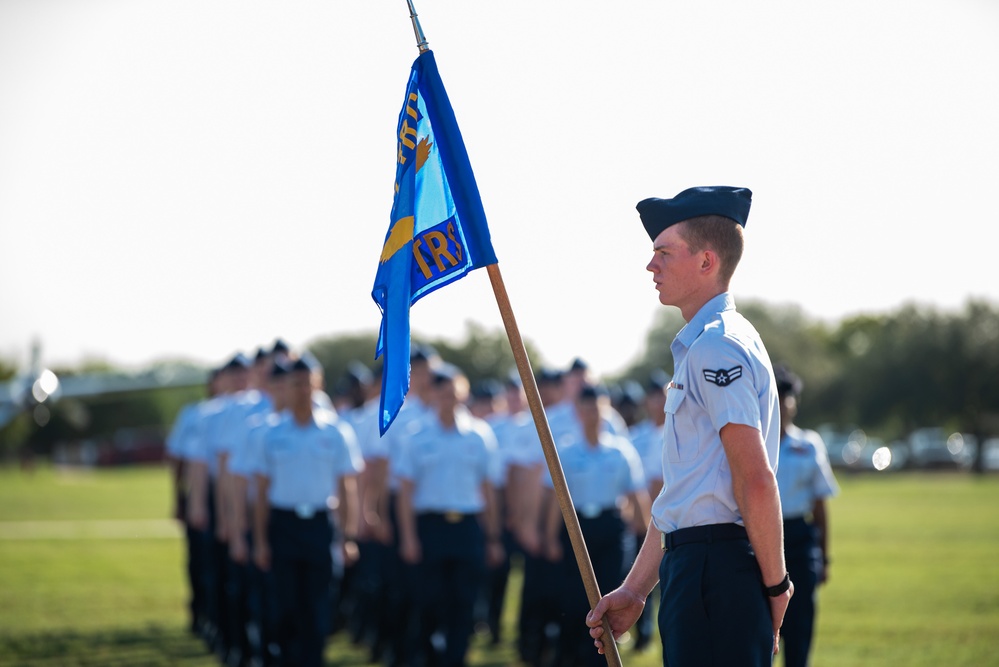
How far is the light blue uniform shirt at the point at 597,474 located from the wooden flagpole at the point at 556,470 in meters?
5.19

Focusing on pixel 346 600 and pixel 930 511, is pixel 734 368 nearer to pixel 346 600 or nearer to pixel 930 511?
pixel 346 600

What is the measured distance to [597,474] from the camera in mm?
9406

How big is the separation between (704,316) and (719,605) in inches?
34.9

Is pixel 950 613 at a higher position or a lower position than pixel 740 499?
lower

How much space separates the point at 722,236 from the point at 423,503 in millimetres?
5916

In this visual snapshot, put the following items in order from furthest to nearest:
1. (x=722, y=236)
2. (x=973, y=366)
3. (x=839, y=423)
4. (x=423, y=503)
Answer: (x=839, y=423) < (x=973, y=366) < (x=423, y=503) < (x=722, y=236)

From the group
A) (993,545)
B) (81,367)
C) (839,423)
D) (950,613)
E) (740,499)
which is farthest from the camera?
(81,367)

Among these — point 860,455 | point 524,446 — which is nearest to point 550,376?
point 524,446

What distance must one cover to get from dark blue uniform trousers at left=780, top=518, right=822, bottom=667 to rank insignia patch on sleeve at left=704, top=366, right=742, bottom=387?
3992 mm

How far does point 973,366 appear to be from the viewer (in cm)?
6250

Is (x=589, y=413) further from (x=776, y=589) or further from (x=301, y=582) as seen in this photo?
(x=776, y=589)

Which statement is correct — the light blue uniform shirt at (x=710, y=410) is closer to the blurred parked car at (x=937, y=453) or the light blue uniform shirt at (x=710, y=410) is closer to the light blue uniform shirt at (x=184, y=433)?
the light blue uniform shirt at (x=184, y=433)

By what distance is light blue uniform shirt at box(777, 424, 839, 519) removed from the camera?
300 inches

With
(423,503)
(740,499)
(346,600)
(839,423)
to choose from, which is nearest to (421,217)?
(740,499)
